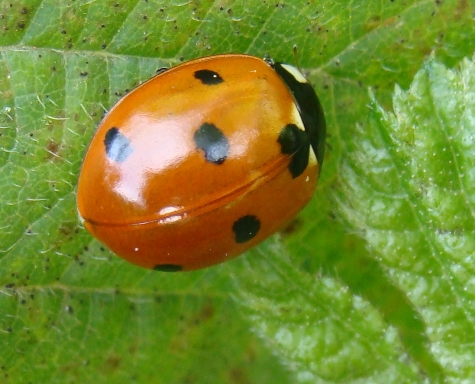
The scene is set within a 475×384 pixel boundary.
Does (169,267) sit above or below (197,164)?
below

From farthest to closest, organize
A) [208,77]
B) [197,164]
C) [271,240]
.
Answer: [271,240] → [208,77] → [197,164]

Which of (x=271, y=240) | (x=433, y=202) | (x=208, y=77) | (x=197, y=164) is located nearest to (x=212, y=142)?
(x=197, y=164)

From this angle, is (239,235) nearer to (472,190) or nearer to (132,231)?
(132,231)

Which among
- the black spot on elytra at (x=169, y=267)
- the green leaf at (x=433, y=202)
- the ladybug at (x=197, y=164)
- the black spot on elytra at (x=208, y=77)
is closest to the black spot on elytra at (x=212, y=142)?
the ladybug at (x=197, y=164)

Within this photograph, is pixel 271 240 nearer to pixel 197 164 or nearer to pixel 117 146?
pixel 197 164

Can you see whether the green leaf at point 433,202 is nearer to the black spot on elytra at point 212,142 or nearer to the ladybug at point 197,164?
the ladybug at point 197,164

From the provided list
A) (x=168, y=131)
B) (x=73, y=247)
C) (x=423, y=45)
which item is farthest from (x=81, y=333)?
(x=423, y=45)
